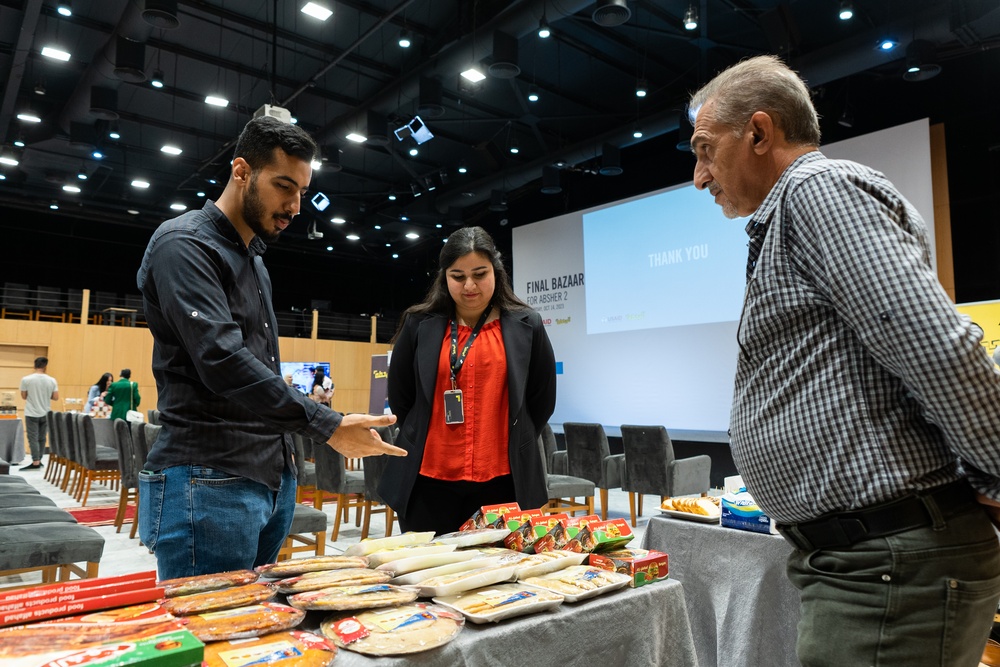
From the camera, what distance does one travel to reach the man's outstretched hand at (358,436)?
1.12m

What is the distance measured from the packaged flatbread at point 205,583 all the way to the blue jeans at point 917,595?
0.84 meters

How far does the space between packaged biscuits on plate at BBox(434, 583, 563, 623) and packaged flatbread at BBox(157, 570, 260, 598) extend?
1.02 feet

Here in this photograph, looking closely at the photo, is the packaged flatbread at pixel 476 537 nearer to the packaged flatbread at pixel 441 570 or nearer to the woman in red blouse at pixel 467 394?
the packaged flatbread at pixel 441 570

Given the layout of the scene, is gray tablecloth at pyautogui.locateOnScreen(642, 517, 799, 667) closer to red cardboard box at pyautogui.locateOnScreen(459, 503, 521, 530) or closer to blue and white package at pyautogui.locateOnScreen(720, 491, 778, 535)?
blue and white package at pyautogui.locateOnScreen(720, 491, 778, 535)

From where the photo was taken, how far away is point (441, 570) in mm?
1098

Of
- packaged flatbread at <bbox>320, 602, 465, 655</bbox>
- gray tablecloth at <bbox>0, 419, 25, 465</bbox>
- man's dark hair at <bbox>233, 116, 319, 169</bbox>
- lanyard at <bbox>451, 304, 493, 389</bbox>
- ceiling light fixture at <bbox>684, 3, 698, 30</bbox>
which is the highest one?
ceiling light fixture at <bbox>684, 3, 698, 30</bbox>

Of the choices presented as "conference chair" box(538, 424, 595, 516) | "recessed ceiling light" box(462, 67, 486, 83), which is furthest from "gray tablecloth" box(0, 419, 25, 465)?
"recessed ceiling light" box(462, 67, 486, 83)

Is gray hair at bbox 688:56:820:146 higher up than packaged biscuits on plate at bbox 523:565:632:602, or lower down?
higher up

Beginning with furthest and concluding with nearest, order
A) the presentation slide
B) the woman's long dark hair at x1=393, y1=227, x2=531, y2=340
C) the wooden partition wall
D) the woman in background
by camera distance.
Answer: the wooden partition wall
the woman in background
the presentation slide
the woman's long dark hair at x1=393, y1=227, x2=531, y2=340

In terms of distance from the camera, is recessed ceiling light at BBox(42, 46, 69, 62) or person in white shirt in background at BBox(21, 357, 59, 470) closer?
recessed ceiling light at BBox(42, 46, 69, 62)

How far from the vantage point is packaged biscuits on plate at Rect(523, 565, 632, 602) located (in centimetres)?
103

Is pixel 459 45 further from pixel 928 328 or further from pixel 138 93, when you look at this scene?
pixel 928 328

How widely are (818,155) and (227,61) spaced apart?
9084 millimetres

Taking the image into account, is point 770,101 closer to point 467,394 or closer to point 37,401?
point 467,394
